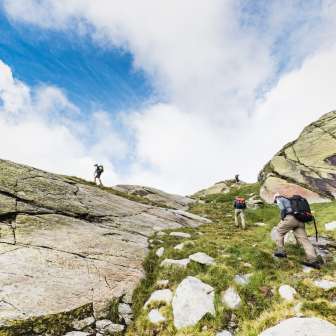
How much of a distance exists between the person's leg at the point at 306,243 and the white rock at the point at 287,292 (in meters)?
2.69

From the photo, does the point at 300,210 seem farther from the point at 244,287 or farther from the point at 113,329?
the point at 113,329

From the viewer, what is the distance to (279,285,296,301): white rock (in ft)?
33.6

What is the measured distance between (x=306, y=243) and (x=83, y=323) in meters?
10.0

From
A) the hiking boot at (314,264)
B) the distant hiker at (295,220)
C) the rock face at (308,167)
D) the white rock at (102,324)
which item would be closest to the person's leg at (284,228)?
the distant hiker at (295,220)

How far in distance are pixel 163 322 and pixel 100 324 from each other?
224 cm

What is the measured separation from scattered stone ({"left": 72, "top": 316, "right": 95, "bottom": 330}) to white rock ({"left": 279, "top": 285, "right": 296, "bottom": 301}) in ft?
22.7

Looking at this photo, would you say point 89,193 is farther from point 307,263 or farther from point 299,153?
point 299,153

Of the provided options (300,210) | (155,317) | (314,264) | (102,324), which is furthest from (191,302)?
(300,210)

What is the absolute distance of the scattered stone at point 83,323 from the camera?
Answer: 9.91 meters

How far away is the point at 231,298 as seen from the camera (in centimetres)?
1076

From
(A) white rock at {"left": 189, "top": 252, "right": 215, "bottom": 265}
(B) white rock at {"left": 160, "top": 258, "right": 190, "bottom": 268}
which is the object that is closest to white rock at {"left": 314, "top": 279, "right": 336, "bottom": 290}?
(A) white rock at {"left": 189, "top": 252, "right": 215, "bottom": 265}

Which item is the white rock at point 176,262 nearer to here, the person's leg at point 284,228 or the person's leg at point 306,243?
the person's leg at point 284,228

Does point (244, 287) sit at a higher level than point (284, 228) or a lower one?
lower

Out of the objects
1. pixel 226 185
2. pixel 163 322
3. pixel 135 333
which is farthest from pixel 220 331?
pixel 226 185
